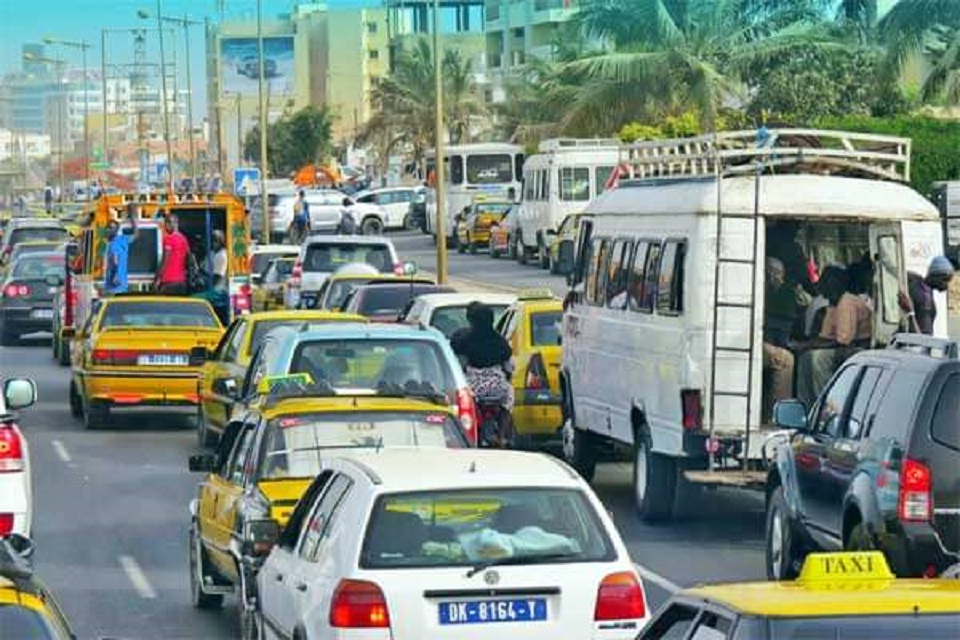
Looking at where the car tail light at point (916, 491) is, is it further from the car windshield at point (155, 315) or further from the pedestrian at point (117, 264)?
the pedestrian at point (117, 264)

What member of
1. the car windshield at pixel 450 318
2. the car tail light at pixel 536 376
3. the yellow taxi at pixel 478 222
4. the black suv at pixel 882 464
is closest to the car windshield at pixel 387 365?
the black suv at pixel 882 464

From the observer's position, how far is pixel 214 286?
35.6 m

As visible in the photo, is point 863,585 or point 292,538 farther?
point 292,538

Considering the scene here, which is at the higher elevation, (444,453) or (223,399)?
(444,453)

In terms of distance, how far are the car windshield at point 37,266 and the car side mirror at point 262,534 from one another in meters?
31.8

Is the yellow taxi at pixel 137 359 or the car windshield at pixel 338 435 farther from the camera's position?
the yellow taxi at pixel 137 359

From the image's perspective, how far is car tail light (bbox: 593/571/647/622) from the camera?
34.4ft

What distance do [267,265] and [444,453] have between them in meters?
35.3

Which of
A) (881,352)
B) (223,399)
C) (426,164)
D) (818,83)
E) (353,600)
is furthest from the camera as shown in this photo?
(426,164)

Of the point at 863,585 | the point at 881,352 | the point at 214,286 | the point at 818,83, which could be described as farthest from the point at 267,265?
the point at 863,585

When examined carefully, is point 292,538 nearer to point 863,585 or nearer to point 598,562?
point 598,562

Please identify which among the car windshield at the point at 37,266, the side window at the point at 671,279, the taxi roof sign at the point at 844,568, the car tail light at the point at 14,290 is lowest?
the car tail light at the point at 14,290

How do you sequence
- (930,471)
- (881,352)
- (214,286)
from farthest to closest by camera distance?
(214,286) < (881,352) < (930,471)

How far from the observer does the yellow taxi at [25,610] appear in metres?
Result: 7.66
